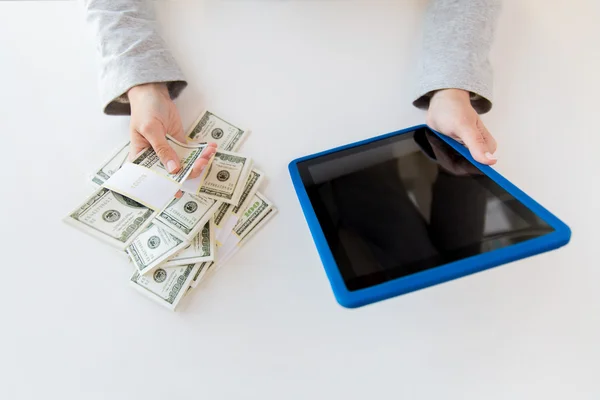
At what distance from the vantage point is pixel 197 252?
608 millimetres

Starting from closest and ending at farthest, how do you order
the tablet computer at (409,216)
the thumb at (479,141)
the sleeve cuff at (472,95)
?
the tablet computer at (409,216)
the thumb at (479,141)
the sleeve cuff at (472,95)

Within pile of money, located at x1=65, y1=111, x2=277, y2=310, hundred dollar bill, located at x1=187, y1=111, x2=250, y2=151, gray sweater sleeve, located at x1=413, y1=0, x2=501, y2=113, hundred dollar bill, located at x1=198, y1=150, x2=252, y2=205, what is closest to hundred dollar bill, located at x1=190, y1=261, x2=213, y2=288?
pile of money, located at x1=65, y1=111, x2=277, y2=310

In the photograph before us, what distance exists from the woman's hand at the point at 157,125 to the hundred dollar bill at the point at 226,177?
25 mm

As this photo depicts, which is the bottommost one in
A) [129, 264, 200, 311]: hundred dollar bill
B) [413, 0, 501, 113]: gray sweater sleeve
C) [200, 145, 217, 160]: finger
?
[129, 264, 200, 311]: hundred dollar bill

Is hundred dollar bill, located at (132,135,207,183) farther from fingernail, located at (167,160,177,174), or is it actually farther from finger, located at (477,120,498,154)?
finger, located at (477,120,498,154)

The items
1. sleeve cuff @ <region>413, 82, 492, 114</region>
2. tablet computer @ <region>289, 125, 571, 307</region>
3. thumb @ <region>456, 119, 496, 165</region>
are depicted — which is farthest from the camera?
sleeve cuff @ <region>413, 82, 492, 114</region>

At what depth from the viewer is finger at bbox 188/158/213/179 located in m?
0.63

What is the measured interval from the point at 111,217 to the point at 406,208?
45cm

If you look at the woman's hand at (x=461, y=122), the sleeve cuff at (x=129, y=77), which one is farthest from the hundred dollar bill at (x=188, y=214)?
the woman's hand at (x=461, y=122)

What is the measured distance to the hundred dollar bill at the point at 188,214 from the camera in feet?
2.00

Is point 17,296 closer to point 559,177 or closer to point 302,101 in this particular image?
point 302,101

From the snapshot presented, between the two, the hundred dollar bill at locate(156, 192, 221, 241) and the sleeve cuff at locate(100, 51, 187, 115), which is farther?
the sleeve cuff at locate(100, 51, 187, 115)

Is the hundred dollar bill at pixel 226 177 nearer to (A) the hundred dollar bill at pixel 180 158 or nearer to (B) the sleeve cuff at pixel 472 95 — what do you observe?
(A) the hundred dollar bill at pixel 180 158

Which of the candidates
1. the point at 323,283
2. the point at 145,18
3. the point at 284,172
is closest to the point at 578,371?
the point at 323,283
